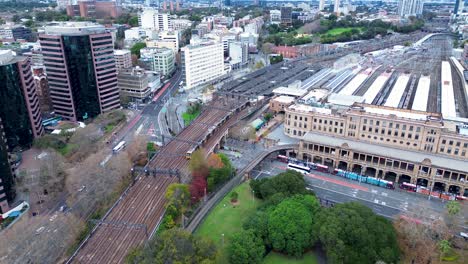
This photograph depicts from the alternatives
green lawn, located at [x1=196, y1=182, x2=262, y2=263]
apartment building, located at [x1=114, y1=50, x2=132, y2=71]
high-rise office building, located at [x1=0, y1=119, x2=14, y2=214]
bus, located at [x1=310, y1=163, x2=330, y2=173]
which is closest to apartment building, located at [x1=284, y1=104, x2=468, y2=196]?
bus, located at [x1=310, y1=163, x2=330, y2=173]

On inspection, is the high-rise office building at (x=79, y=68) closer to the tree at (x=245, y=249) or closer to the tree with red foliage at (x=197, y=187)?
the tree with red foliage at (x=197, y=187)

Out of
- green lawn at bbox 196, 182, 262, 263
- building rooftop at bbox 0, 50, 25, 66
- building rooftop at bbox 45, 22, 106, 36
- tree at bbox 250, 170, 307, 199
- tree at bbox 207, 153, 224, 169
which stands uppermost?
building rooftop at bbox 45, 22, 106, 36

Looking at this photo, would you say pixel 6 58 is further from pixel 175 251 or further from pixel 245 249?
pixel 245 249

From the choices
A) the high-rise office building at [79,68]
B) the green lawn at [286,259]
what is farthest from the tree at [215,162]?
the high-rise office building at [79,68]

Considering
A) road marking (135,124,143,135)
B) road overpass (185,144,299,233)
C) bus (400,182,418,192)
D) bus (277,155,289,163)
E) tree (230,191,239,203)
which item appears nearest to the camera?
road overpass (185,144,299,233)

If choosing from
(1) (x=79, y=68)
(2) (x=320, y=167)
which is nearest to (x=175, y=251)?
(2) (x=320, y=167)

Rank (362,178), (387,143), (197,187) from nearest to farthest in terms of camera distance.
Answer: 1. (197,187)
2. (362,178)
3. (387,143)

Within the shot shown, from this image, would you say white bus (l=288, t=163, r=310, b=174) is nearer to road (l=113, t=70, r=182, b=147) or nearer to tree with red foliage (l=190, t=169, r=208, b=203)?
tree with red foliage (l=190, t=169, r=208, b=203)
